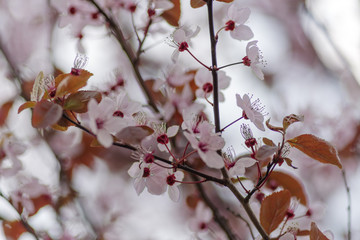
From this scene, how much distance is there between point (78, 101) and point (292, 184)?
1.57 feet

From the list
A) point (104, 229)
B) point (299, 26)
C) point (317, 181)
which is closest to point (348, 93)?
point (317, 181)

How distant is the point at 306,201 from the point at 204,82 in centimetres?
32

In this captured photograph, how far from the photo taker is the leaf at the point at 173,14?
936mm

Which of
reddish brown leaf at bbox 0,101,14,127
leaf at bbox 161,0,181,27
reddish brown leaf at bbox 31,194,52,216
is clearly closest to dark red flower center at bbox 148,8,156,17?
leaf at bbox 161,0,181,27

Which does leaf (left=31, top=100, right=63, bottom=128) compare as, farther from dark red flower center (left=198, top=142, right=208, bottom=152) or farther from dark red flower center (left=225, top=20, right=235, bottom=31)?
dark red flower center (left=225, top=20, right=235, bottom=31)

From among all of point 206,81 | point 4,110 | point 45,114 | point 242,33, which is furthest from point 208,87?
point 4,110

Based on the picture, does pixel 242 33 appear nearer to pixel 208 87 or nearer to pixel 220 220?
pixel 208 87

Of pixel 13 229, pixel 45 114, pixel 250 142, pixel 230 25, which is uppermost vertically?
pixel 230 25

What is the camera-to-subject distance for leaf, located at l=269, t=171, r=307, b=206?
2.89ft

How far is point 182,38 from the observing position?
0.72 meters

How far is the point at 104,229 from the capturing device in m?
1.43

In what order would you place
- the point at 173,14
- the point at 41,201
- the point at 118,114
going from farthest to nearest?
the point at 41,201
the point at 173,14
the point at 118,114

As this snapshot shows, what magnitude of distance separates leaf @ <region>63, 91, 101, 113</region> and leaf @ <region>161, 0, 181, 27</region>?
1.14 ft

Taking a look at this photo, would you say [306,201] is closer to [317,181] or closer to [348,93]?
[317,181]
